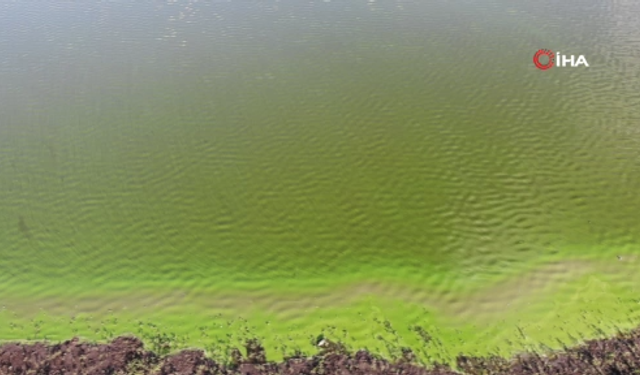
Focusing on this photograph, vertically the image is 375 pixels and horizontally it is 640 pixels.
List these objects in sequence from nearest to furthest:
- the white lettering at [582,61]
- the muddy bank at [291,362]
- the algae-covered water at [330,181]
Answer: the muddy bank at [291,362] < the algae-covered water at [330,181] < the white lettering at [582,61]

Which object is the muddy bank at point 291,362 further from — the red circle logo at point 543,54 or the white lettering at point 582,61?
the white lettering at point 582,61

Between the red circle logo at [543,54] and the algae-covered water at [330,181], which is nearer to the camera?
the algae-covered water at [330,181]

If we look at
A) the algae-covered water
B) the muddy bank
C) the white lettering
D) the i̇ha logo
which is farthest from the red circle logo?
the muddy bank

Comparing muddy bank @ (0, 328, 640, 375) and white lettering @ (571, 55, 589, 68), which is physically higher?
white lettering @ (571, 55, 589, 68)

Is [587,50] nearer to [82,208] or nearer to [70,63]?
[82,208]

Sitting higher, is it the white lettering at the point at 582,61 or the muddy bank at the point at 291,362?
the white lettering at the point at 582,61

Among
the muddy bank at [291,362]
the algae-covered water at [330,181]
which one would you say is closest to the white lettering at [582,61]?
the algae-covered water at [330,181]

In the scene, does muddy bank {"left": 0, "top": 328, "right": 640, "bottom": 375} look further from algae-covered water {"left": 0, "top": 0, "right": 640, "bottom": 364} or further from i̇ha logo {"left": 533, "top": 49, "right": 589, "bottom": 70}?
i̇ha logo {"left": 533, "top": 49, "right": 589, "bottom": 70}

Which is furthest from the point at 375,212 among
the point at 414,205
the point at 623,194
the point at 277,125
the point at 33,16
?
the point at 33,16
